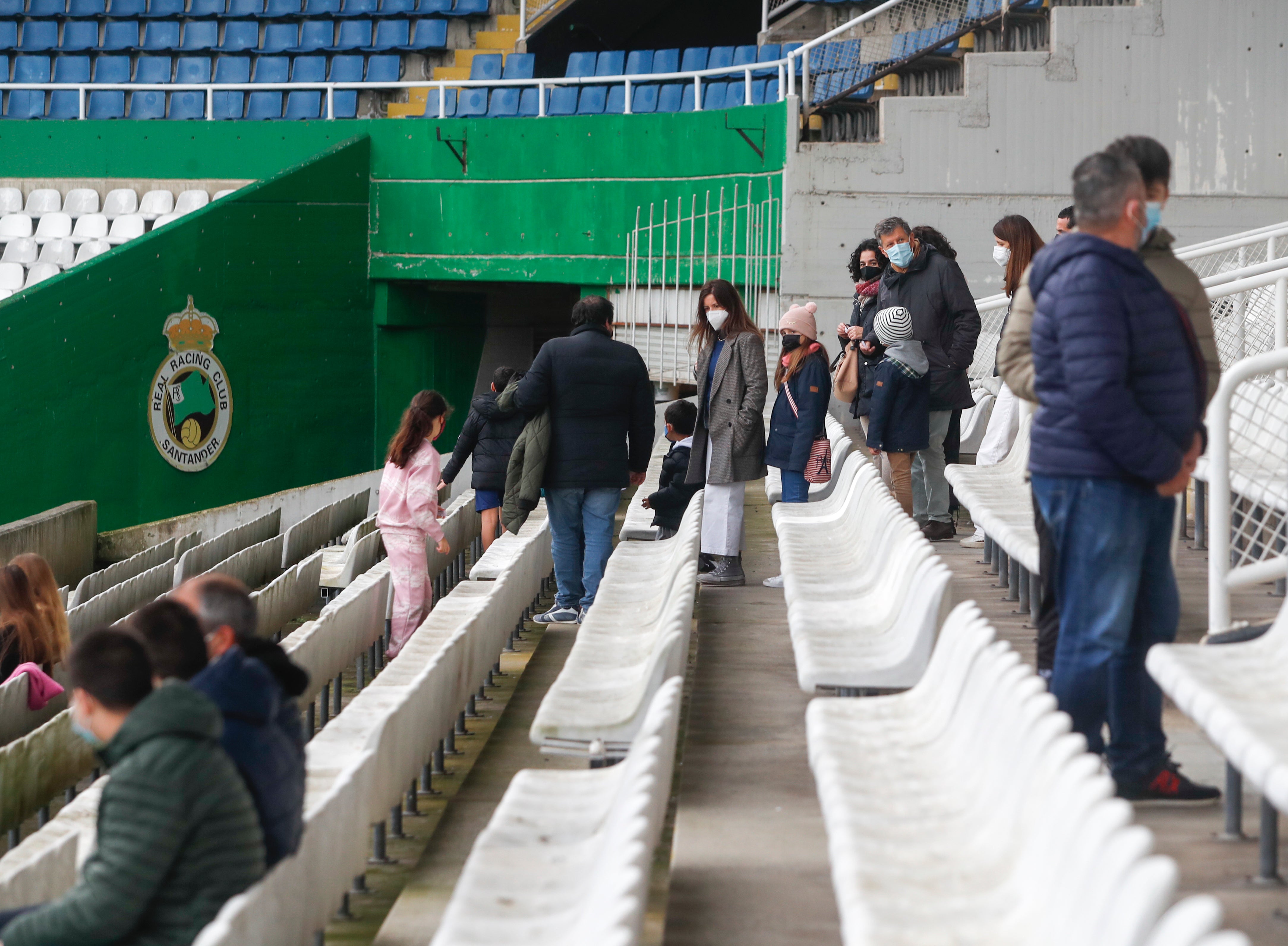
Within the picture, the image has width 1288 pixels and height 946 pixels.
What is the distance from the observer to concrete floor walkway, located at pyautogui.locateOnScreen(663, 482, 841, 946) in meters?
2.59

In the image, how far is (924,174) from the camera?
9.59 m

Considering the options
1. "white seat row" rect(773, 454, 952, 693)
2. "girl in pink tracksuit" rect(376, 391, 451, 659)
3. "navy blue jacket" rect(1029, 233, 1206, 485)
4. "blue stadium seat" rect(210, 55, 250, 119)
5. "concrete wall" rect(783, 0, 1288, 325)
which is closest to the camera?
"navy blue jacket" rect(1029, 233, 1206, 485)

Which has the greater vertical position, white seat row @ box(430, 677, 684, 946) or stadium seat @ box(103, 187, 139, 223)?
stadium seat @ box(103, 187, 139, 223)

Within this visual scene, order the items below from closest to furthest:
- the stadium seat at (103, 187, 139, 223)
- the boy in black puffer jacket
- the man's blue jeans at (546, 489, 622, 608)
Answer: the man's blue jeans at (546, 489, 622, 608), the boy in black puffer jacket, the stadium seat at (103, 187, 139, 223)

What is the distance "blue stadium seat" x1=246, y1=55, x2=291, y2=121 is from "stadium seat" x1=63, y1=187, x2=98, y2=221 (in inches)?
62.5

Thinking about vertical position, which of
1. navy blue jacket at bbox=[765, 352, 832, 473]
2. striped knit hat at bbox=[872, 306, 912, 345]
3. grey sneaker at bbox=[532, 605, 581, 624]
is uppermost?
striped knit hat at bbox=[872, 306, 912, 345]

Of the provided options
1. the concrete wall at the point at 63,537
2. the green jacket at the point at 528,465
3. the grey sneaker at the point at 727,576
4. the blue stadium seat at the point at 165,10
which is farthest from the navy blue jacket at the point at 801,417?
the blue stadium seat at the point at 165,10

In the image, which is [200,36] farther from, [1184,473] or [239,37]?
[1184,473]

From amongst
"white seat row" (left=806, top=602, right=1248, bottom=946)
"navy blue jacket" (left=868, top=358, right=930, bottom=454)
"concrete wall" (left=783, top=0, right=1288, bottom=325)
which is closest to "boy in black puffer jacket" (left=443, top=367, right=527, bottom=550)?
"navy blue jacket" (left=868, top=358, right=930, bottom=454)

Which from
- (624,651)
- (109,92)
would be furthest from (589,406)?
(109,92)

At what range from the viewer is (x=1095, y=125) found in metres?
9.27

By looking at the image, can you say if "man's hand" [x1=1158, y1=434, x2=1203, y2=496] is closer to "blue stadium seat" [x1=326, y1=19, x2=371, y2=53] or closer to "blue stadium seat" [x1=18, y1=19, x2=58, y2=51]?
"blue stadium seat" [x1=326, y1=19, x2=371, y2=53]

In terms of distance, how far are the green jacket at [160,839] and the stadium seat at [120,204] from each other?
1153cm

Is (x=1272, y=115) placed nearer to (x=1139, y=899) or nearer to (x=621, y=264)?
(x=621, y=264)
